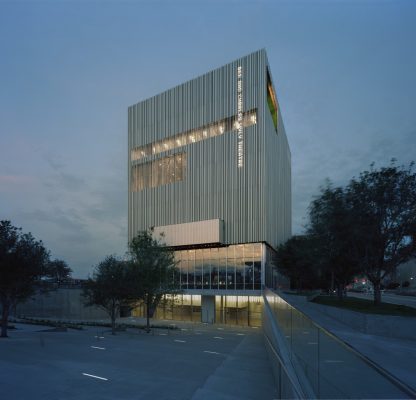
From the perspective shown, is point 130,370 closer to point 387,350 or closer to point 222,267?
point 387,350

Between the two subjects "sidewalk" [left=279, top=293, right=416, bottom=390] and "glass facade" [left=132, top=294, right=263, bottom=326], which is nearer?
"sidewalk" [left=279, top=293, right=416, bottom=390]

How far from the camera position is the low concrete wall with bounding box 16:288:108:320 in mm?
52656

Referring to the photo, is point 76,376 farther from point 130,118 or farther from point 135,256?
point 130,118

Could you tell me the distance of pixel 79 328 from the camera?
38.0 meters

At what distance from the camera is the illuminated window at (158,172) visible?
180 ft

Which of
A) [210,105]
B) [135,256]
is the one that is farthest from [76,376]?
[210,105]

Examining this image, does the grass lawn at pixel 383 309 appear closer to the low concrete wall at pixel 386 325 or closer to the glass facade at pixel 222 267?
the low concrete wall at pixel 386 325

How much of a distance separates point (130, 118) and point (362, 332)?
4626cm

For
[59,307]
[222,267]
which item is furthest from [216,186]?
[59,307]

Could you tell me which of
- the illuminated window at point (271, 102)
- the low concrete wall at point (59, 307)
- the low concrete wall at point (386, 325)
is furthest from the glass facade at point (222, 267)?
the low concrete wall at point (386, 325)

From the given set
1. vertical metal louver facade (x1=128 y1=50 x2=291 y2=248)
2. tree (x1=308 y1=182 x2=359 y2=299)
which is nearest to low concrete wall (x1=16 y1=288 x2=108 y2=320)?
vertical metal louver facade (x1=128 y1=50 x2=291 y2=248)

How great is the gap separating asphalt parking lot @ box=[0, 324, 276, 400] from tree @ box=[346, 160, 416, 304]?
11.8 meters

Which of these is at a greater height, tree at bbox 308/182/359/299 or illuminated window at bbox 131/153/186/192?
illuminated window at bbox 131/153/186/192

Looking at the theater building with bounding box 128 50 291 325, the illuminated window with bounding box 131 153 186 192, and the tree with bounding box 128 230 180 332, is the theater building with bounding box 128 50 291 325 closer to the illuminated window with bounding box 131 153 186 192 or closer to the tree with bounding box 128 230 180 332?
the illuminated window with bounding box 131 153 186 192
